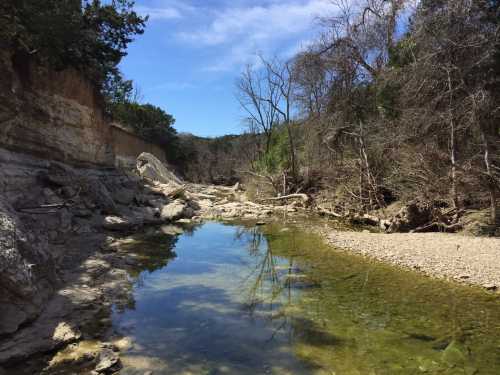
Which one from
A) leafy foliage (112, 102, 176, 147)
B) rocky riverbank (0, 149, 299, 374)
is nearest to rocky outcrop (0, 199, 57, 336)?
rocky riverbank (0, 149, 299, 374)

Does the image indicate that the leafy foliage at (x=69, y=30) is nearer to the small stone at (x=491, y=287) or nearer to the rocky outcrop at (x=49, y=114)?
the rocky outcrop at (x=49, y=114)

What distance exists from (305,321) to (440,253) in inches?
169

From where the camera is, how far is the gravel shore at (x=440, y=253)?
6.52m

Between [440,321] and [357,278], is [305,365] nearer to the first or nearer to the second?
[440,321]

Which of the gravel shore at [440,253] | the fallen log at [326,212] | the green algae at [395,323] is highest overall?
the fallen log at [326,212]

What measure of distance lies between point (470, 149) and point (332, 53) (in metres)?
9.71

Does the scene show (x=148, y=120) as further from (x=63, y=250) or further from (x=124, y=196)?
(x=63, y=250)

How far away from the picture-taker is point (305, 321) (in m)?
4.89

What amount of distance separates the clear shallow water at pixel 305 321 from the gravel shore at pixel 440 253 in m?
0.53

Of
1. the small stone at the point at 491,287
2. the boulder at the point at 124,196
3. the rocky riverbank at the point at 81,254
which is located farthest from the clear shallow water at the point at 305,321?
the boulder at the point at 124,196

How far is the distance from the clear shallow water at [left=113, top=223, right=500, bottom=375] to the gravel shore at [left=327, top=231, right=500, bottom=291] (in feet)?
1.73

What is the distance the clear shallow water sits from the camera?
3.83 meters

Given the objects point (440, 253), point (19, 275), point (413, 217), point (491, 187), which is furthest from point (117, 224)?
point (491, 187)

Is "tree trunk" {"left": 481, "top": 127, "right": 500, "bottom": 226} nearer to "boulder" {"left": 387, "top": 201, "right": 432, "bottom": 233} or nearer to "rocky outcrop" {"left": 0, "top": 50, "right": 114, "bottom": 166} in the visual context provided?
"boulder" {"left": 387, "top": 201, "right": 432, "bottom": 233}
